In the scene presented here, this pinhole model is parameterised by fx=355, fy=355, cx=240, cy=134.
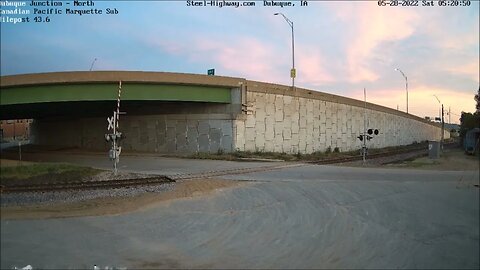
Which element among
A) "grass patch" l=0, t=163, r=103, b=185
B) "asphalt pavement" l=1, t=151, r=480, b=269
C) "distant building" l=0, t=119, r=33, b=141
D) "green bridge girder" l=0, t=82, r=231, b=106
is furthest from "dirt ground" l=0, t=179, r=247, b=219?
"green bridge girder" l=0, t=82, r=231, b=106

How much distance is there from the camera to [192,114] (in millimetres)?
24297

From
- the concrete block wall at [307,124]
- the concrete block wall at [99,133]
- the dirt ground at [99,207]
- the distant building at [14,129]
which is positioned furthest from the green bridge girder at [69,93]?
the concrete block wall at [307,124]

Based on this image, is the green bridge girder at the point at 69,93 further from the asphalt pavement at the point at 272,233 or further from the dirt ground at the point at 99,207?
the dirt ground at the point at 99,207

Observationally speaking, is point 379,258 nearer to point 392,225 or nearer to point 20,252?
point 392,225

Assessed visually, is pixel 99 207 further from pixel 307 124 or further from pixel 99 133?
pixel 307 124

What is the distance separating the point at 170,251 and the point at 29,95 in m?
2.71

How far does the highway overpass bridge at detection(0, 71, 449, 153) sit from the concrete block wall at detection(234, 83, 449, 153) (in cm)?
9

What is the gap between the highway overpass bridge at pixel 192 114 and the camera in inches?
204

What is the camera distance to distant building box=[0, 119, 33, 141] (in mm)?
3744

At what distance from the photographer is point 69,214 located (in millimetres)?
4137

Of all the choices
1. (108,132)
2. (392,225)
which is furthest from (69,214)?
(392,225)

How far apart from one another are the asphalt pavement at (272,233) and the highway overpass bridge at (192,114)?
667 millimetres

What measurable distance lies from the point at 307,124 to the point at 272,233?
1105 inches

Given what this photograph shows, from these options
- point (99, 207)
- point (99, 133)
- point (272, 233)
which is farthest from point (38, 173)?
point (272, 233)
